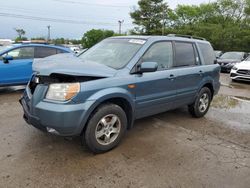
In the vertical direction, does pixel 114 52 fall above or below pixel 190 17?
below

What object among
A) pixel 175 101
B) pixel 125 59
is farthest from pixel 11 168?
pixel 175 101

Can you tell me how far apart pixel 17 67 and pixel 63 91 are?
4.51 m

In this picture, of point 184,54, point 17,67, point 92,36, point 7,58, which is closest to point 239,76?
point 184,54

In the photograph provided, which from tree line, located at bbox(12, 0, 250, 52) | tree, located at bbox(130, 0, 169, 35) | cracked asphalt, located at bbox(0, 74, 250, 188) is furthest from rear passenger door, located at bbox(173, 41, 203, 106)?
tree, located at bbox(130, 0, 169, 35)

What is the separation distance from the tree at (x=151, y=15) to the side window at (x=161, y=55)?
37.1 metres

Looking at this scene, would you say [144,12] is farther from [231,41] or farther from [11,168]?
[11,168]

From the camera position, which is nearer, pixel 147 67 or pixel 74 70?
pixel 74 70

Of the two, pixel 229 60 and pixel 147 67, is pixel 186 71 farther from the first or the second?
pixel 229 60

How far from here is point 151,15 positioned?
1593 inches

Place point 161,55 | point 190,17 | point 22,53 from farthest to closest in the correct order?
point 190,17 → point 22,53 → point 161,55

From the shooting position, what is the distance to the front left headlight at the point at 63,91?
9.64ft

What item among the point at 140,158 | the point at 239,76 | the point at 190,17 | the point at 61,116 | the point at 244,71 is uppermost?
the point at 190,17

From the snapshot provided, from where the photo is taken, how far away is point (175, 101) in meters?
4.49

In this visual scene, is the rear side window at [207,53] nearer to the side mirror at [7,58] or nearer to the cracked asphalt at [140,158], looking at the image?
the cracked asphalt at [140,158]
